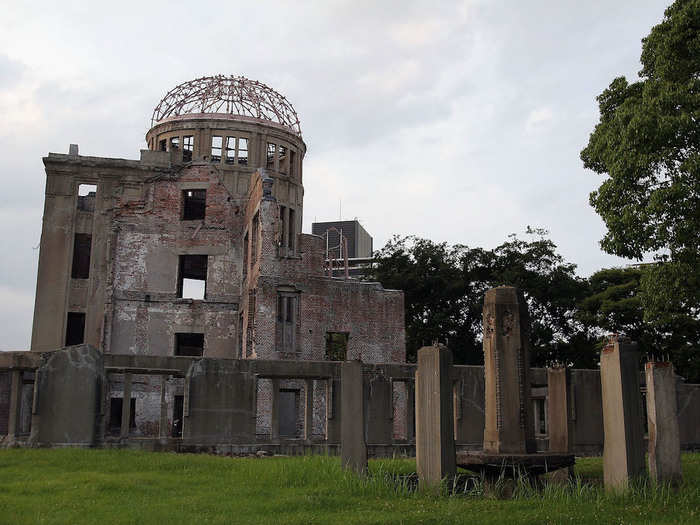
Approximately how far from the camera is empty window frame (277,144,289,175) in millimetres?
40125

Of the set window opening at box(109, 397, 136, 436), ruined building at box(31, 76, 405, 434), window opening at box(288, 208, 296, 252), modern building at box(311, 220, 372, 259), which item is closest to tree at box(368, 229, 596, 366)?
window opening at box(288, 208, 296, 252)

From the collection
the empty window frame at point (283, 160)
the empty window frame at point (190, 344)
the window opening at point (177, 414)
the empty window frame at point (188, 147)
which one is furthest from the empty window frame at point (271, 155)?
the window opening at point (177, 414)

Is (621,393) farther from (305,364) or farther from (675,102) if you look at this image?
(305,364)

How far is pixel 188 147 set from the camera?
38844 mm

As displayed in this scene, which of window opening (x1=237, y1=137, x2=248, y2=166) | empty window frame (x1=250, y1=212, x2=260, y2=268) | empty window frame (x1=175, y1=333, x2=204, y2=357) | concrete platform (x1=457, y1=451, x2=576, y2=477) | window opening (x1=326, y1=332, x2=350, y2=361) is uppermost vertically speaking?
window opening (x1=237, y1=137, x2=248, y2=166)

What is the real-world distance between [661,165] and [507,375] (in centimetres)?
809

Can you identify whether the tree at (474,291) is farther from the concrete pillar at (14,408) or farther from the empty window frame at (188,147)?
the concrete pillar at (14,408)

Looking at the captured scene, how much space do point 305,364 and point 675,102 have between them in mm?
10590

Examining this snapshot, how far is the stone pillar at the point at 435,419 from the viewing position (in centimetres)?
1077

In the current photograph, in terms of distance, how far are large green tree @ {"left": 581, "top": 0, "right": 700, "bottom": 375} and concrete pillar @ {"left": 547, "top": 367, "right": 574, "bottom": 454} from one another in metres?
5.16

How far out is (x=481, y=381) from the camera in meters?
21.7

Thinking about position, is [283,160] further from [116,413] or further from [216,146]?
[116,413]

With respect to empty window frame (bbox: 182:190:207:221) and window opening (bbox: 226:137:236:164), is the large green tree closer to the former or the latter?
empty window frame (bbox: 182:190:207:221)

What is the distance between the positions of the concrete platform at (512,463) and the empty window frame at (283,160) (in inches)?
1193
